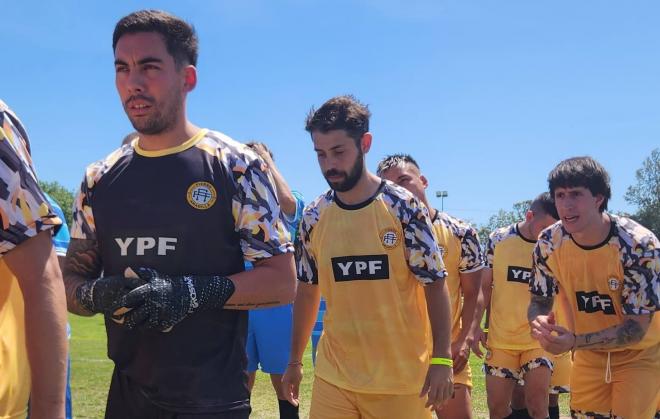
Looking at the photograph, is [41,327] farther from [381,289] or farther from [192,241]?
[381,289]

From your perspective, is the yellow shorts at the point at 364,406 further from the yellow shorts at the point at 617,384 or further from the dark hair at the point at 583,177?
the dark hair at the point at 583,177

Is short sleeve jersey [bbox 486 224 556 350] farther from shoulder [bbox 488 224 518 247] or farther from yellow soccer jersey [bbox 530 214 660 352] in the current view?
yellow soccer jersey [bbox 530 214 660 352]

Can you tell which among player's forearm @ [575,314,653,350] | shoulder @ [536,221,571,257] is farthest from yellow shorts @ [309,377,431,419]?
shoulder @ [536,221,571,257]

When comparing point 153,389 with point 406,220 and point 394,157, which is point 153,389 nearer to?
point 406,220

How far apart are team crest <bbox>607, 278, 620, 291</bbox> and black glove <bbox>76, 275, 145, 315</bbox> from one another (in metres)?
3.77

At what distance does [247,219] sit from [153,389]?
0.75 m

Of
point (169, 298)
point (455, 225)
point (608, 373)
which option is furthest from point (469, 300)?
point (169, 298)

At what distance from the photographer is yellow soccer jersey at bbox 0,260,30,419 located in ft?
6.68

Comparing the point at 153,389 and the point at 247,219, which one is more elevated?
the point at 247,219

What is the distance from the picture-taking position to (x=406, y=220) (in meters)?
4.39

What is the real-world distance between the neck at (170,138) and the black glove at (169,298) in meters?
0.51

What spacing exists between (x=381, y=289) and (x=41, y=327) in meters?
2.74

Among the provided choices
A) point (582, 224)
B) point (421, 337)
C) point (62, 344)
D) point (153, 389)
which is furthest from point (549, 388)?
point (62, 344)

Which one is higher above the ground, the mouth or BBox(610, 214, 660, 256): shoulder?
the mouth
